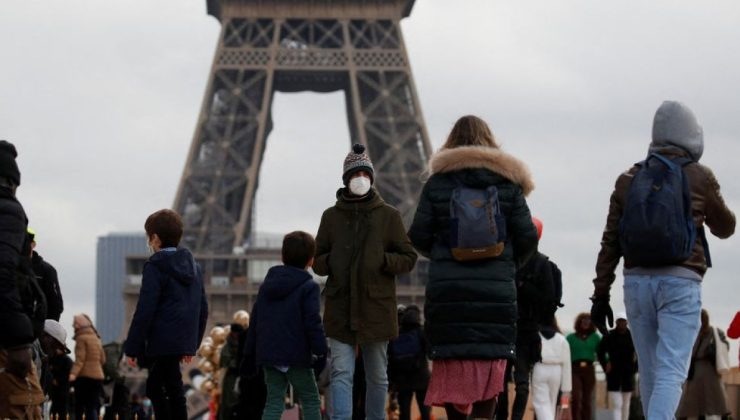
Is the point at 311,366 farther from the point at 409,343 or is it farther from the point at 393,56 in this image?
the point at 393,56

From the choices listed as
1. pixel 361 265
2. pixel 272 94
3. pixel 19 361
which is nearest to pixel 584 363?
pixel 361 265

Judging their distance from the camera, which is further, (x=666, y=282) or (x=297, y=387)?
(x=297, y=387)

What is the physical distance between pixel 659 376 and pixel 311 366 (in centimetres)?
280

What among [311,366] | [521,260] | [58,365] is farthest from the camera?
[58,365]

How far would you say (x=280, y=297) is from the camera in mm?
12562

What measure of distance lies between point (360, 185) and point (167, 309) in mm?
1617

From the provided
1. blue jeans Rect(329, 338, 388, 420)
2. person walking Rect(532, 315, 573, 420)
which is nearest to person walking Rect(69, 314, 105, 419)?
person walking Rect(532, 315, 573, 420)

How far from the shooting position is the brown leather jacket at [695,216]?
1106cm

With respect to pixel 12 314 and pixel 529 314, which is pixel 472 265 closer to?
pixel 12 314

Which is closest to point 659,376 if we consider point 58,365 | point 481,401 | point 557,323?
point 481,401

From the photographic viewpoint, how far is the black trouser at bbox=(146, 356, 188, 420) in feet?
41.5

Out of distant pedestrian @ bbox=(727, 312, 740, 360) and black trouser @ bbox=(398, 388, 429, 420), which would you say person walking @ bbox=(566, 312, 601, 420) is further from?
distant pedestrian @ bbox=(727, 312, 740, 360)

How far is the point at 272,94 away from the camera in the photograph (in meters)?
69.0

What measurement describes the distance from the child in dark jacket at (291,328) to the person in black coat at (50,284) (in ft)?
7.75
